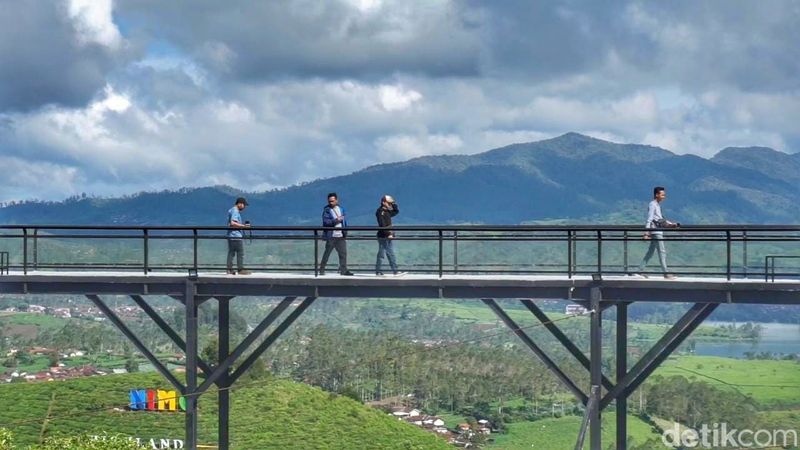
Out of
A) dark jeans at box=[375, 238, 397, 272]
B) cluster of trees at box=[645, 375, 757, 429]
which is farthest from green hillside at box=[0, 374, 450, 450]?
dark jeans at box=[375, 238, 397, 272]

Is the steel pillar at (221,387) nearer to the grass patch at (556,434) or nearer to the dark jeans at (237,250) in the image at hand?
the dark jeans at (237,250)

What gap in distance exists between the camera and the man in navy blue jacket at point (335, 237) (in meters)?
25.2

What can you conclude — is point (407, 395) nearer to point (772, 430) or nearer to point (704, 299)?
point (772, 430)

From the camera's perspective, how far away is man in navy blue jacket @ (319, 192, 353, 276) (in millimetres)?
25156

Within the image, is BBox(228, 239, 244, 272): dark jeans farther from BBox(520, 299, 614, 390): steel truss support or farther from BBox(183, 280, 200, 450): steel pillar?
BBox(520, 299, 614, 390): steel truss support

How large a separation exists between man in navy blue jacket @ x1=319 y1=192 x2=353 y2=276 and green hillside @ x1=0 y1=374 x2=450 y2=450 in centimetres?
7655

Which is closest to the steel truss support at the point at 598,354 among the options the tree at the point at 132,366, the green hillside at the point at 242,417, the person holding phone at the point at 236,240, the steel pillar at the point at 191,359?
the person holding phone at the point at 236,240

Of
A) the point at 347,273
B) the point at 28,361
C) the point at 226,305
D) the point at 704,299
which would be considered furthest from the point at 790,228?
the point at 28,361

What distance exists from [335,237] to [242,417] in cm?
8889

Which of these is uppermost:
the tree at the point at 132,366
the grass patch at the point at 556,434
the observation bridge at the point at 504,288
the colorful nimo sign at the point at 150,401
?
the observation bridge at the point at 504,288

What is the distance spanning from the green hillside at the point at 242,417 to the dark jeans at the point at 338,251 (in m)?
76.8

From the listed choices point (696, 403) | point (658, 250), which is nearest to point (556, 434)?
point (696, 403)

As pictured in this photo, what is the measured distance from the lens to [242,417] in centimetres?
11125

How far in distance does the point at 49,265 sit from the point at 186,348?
14.3 ft
